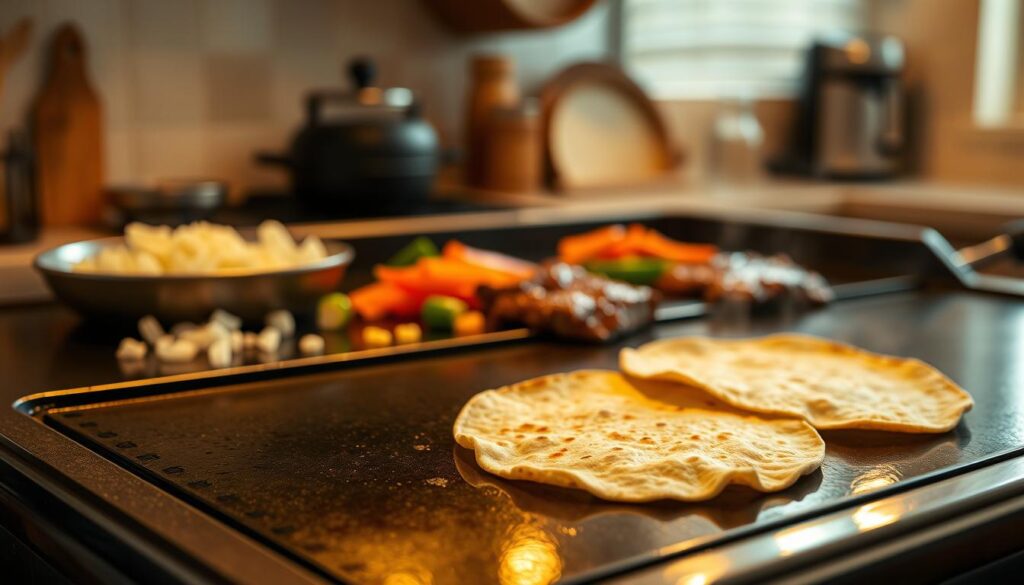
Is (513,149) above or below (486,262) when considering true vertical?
above

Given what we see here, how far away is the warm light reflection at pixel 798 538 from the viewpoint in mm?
648

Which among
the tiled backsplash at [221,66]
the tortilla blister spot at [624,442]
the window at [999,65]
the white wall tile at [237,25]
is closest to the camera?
the tortilla blister spot at [624,442]

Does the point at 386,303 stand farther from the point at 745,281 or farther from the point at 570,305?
the point at 745,281

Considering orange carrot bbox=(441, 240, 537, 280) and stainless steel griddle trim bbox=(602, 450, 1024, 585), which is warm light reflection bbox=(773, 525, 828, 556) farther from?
orange carrot bbox=(441, 240, 537, 280)

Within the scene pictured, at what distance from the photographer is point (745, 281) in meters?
1.57

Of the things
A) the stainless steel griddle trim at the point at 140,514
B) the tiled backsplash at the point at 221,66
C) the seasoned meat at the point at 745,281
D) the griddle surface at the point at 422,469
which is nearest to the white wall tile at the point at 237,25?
the tiled backsplash at the point at 221,66

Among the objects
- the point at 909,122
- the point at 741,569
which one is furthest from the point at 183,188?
the point at 909,122

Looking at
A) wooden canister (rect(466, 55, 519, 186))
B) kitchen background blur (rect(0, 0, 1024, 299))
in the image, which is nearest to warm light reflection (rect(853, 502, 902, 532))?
kitchen background blur (rect(0, 0, 1024, 299))

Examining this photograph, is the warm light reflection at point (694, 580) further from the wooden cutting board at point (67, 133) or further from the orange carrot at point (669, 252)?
the wooden cutting board at point (67, 133)

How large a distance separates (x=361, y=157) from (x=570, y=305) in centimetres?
109

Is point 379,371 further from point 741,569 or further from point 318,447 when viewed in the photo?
point 741,569

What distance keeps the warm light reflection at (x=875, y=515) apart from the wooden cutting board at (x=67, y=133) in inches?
80.1

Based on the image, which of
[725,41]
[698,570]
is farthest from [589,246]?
[725,41]

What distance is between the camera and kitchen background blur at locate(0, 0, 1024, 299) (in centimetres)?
249
